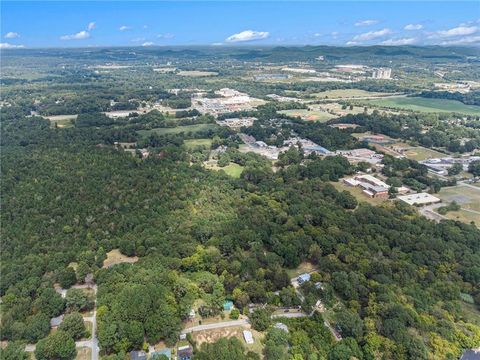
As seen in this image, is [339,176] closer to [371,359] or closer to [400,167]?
[400,167]

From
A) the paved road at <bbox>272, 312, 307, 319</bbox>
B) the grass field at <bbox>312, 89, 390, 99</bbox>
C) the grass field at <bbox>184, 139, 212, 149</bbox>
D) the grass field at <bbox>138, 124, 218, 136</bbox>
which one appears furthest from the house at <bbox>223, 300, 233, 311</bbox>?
the grass field at <bbox>312, 89, 390, 99</bbox>

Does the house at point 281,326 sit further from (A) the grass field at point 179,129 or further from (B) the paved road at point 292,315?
(A) the grass field at point 179,129

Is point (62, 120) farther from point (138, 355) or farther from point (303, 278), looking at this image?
point (138, 355)

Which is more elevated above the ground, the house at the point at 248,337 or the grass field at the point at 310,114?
the grass field at the point at 310,114

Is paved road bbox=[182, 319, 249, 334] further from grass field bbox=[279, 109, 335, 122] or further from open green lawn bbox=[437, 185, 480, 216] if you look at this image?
grass field bbox=[279, 109, 335, 122]

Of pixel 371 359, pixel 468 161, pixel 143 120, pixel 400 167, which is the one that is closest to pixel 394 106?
pixel 468 161

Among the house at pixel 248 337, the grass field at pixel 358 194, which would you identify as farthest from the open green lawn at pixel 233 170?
the house at pixel 248 337

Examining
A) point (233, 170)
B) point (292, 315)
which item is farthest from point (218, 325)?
point (233, 170)
